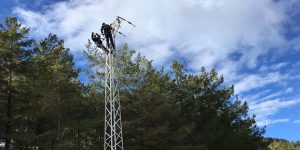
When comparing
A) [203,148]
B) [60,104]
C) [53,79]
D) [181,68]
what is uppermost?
[181,68]

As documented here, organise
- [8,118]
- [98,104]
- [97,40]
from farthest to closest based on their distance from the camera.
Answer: [98,104] < [8,118] < [97,40]

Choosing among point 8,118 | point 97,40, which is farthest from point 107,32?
point 8,118

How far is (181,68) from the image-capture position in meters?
38.5

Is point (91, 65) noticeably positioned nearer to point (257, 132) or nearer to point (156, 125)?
point (156, 125)

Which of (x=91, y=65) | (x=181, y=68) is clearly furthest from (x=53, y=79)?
(x=181, y=68)

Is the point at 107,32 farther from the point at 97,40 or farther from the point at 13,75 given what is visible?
the point at 13,75

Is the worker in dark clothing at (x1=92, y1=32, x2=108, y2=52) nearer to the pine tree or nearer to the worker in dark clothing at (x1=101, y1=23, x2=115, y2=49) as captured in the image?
the worker in dark clothing at (x1=101, y1=23, x2=115, y2=49)

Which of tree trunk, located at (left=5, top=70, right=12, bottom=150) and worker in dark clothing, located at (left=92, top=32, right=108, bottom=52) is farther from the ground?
worker in dark clothing, located at (left=92, top=32, right=108, bottom=52)

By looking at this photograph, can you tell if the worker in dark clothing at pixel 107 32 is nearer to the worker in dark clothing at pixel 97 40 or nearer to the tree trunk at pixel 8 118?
the worker in dark clothing at pixel 97 40

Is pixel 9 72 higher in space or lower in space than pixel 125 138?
higher

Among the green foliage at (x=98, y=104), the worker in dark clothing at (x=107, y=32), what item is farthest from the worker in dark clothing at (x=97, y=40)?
the green foliage at (x=98, y=104)

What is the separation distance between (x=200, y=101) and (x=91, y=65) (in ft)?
32.8

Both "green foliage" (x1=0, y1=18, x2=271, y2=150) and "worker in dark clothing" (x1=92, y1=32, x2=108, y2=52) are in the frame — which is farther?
"green foliage" (x1=0, y1=18, x2=271, y2=150)

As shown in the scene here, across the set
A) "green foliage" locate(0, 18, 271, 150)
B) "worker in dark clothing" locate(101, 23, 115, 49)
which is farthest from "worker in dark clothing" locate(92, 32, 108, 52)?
"green foliage" locate(0, 18, 271, 150)
